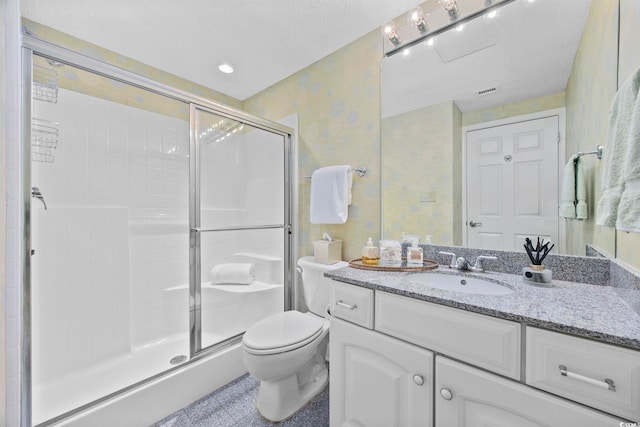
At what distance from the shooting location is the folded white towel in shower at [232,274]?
2094 mm

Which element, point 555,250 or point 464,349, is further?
point 555,250

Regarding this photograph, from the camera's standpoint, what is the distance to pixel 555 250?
41.8 inches

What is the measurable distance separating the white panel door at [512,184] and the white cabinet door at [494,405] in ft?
2.14

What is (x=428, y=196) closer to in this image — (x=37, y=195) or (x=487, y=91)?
(x=487, y=91)

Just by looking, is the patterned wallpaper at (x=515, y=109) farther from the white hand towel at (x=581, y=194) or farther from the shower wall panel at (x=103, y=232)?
the shower wall panel at (x=103, y=232)

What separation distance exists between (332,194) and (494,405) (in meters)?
1.25

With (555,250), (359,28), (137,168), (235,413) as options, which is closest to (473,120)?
(555,250)

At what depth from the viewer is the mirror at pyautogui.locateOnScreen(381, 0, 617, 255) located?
100cm

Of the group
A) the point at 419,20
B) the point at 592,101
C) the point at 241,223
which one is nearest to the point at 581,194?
the point at 592,101

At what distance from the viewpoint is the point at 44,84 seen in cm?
130

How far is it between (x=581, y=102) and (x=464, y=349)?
1.03 m

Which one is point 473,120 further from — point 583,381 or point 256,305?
point 256,305

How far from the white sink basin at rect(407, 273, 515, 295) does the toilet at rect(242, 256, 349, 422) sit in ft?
2.11

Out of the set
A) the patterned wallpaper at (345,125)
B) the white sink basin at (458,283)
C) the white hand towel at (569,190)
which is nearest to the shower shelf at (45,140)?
the patterned wallpaper at (345,125)
